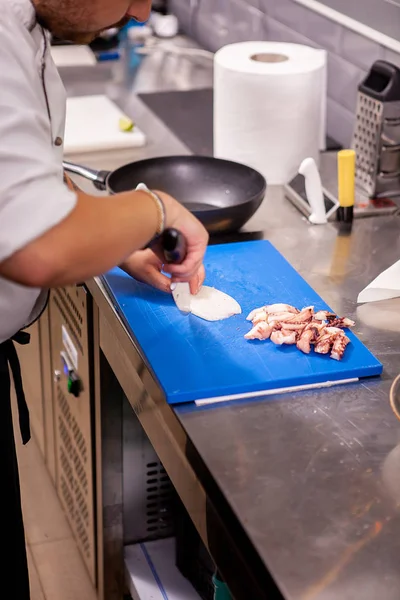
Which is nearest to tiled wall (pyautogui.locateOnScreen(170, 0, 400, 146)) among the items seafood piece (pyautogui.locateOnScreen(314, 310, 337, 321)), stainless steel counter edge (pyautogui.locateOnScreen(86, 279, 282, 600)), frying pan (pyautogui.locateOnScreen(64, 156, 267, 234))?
frying pan (pyautogui.locateOnScreen(64, 156, 267, 234))

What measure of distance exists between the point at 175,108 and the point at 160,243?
4.46 ft

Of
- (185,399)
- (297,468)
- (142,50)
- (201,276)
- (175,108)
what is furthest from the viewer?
(142,50)

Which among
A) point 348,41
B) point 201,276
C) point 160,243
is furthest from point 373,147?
point 160,243

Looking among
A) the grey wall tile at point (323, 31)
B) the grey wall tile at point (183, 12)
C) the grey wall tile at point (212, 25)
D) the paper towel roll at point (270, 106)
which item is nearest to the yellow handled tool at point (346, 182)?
the paper towel roll at point (270, 106)

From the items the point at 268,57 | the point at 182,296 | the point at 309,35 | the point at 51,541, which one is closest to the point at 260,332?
the point at 182,296

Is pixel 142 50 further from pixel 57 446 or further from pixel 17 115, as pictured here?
pixel 17 115

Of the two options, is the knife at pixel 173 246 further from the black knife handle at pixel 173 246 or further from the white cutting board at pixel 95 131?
the white cutting board at pixel 95 131

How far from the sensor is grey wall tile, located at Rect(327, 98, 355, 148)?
2.26 metres

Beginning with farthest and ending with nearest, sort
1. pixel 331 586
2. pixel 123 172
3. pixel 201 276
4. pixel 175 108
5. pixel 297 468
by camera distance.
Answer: pixel 175 108 < pixel 123 172 < pixel 201 276 < pixel 297 468 < pixel 331 586

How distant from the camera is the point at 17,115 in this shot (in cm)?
102

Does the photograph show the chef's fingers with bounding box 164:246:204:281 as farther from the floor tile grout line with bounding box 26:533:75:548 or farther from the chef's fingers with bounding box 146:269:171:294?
the floor tile grout line with bounding box 26:533:75:548

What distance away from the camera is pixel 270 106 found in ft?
6.37

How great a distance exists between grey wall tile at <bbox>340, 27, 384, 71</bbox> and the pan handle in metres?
0.73

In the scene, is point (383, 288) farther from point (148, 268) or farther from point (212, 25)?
point (212, 25)
